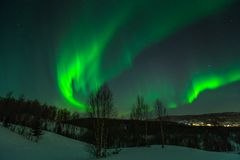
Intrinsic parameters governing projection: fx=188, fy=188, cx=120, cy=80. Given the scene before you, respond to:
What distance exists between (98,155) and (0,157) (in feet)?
33.2

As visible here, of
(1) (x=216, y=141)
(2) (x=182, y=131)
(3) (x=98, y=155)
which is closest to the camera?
(3) (x=98, y=155)

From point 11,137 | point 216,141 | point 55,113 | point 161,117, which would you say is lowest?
point 216,141

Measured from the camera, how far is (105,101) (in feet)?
78.3

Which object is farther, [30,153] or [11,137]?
[11,137]

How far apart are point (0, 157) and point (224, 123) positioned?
194152 mm

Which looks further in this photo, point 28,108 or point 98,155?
point 28,108

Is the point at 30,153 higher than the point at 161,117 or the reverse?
the reverse

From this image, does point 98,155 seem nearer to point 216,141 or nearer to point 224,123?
point 216,141

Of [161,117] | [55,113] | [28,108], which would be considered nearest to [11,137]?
[161,117]

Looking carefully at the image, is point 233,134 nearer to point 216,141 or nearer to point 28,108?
point 216,141

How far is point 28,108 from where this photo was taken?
115 metres

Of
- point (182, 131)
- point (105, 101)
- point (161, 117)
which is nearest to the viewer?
point (105, 101)

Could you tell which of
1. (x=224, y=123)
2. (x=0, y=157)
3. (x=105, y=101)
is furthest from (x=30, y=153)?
(x=224, y=123)

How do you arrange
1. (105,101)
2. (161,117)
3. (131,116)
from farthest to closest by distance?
(131,116), (161,117), (105,101)
